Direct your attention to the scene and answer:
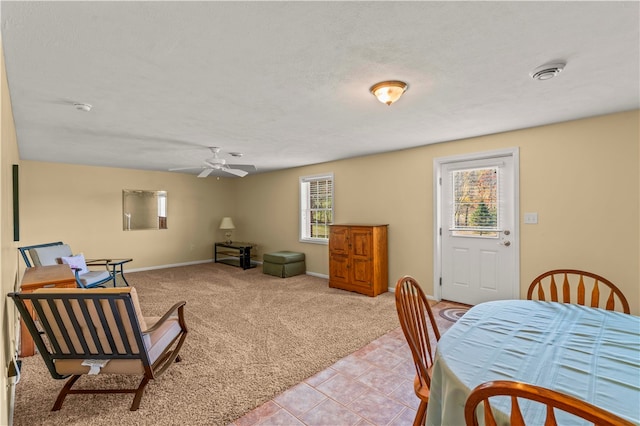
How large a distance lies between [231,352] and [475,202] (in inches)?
136

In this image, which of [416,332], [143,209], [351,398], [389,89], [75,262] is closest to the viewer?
[416,332]

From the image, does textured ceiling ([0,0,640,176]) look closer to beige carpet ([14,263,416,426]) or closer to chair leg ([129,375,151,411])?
chair leg ([129,375,151,411])


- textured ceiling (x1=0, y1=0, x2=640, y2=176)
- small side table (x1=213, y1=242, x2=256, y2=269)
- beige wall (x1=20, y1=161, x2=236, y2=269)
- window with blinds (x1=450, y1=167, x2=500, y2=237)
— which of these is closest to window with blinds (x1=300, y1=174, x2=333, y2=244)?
small side table (x1=213, y1=242, x2=256, y2=269)

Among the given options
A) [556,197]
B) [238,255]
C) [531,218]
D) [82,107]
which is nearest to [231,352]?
[82,107]

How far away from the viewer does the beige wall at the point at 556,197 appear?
294 cm

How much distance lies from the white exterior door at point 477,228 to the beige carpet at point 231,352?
104 cm

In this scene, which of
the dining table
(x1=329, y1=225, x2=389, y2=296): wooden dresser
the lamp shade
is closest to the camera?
the dining table

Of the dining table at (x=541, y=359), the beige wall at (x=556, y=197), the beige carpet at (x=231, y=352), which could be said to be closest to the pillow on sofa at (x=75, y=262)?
the beige carpet at (x=231, y=352)

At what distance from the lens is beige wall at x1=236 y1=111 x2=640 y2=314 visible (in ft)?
9.64

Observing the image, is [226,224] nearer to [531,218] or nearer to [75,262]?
[75,262]

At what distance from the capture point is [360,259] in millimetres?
4773

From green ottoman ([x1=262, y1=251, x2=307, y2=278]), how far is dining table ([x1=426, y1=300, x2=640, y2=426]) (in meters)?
4.46

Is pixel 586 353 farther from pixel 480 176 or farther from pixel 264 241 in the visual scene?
pixel 264 241

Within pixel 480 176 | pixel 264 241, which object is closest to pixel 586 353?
pixel 480 176
